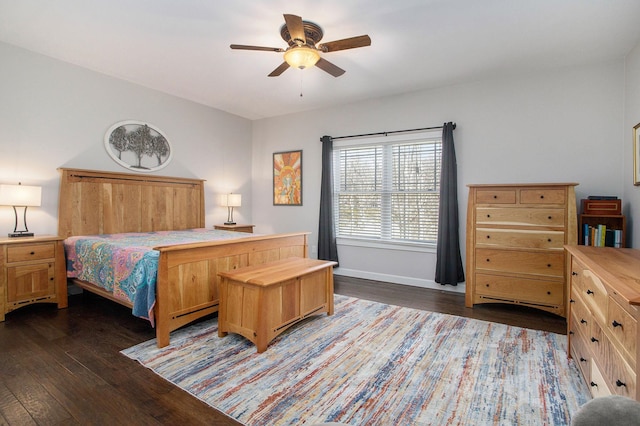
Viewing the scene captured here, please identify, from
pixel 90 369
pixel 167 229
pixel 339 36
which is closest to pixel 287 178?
pixel 167 229

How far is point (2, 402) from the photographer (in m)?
1.82

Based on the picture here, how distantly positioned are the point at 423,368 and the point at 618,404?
160 cm

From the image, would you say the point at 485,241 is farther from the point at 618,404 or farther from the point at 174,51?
the point at 174,51

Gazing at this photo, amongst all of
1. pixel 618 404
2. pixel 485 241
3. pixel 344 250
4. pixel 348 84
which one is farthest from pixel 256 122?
pixel 618 404

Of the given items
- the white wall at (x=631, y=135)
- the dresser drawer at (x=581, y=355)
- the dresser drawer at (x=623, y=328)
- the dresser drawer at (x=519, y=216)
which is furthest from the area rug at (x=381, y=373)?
the white wall at (x=631, y=135)

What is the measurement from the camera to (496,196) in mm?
3404

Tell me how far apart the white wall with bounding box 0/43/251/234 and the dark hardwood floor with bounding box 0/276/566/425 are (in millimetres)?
1275

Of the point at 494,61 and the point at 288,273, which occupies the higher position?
the point at 494,61

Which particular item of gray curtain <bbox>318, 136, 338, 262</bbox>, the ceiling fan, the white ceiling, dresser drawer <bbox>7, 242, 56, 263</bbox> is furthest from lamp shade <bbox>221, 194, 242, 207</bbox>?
the ceiling fan

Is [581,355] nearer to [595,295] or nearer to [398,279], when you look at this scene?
[595,295]

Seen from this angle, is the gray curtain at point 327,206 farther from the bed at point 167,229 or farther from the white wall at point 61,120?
the white wall at point 61,120

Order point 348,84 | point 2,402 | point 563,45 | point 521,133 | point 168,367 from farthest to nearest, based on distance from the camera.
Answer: point 348,84 → point 521,133 → point 563,45 → point 168,367 → point 2,402

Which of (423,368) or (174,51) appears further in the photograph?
(174,51)

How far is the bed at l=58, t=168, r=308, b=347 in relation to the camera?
2596 millimetres
